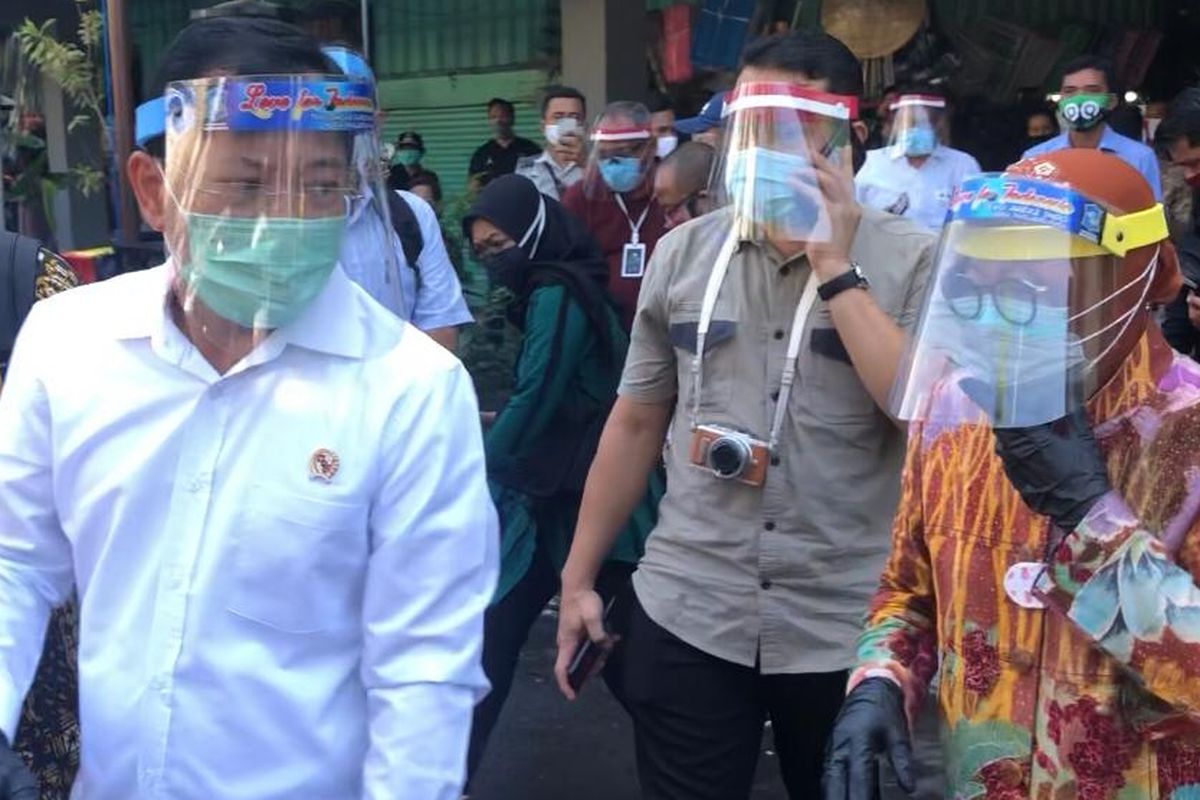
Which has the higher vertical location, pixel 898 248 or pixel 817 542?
pixel 898 248

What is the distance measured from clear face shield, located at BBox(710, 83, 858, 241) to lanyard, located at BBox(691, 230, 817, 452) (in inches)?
2.7

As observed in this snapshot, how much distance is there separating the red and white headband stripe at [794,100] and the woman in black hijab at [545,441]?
1.23 meters

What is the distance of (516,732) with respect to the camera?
5121mm

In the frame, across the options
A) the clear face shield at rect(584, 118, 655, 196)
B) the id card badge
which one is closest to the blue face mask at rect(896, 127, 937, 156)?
the clear face shield at rect(584, 118, 655, 196)

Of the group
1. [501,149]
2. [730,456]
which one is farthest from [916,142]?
[730,456]

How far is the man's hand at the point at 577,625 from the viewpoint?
10.3 ft

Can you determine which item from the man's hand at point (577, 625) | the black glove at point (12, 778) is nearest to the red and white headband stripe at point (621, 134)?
the man's hand at point (577, 625)

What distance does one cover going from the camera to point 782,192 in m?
2.83

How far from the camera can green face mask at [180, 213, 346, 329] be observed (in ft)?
6.09

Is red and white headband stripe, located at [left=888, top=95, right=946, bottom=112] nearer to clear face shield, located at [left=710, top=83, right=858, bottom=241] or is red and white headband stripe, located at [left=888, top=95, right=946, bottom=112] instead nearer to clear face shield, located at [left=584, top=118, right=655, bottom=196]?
clear face shield, located at [left=584, top=118, right=655, bottom=196]

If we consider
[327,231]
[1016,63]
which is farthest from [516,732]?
[1016,63]

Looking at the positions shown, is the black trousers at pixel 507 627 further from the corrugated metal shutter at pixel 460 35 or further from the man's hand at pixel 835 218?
the corrugated metal shutter at pixel 460 35

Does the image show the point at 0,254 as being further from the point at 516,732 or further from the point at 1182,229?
the point at 1182,229

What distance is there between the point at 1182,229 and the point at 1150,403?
4.31m
